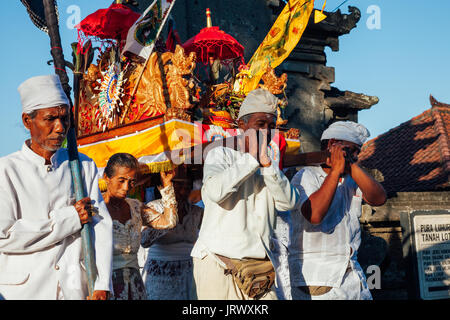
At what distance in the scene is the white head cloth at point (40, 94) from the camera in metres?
2.78

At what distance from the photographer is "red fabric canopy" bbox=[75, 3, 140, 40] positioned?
6449 millimetres

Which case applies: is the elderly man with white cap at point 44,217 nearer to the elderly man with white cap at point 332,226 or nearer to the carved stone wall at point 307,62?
the elderly man with white cap at point 332,226

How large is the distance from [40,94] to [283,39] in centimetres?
505

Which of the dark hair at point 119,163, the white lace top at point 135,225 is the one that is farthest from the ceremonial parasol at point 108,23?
the dark hair at point 119,163

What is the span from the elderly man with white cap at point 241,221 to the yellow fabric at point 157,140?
2172 millimetres

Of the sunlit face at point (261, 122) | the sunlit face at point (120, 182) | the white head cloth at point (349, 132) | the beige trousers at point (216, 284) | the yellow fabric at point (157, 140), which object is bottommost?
the beige trousers at point (216, 284)

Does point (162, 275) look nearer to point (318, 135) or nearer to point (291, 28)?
point (291, 28)

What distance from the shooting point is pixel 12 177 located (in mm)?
2732

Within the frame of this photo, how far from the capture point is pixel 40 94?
9.14 ft

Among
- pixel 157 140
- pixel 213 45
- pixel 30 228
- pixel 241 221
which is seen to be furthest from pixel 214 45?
pixel 30 228

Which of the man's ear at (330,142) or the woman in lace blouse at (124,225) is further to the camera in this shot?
the man's ear at (330,142)

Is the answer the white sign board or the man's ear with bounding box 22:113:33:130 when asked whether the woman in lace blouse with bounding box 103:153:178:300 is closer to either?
the man's ear with bounding box 22:113:33:130

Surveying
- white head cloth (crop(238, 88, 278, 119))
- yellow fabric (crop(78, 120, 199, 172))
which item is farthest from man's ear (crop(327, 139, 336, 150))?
yellow fabric (crop(78, 120, 199, 172))

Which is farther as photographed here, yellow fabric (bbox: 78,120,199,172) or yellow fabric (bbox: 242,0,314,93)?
yellow fabric (bbox: 242,0,314,93)
